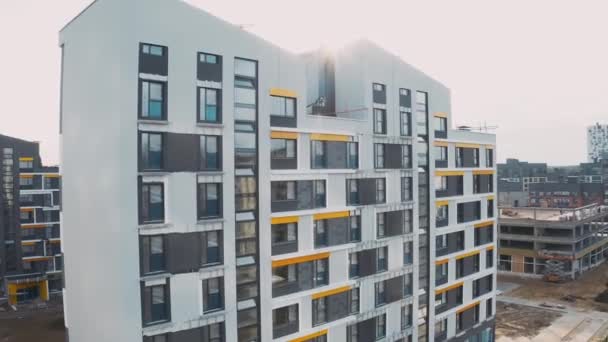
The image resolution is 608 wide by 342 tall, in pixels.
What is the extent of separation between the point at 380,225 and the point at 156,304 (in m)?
17.6

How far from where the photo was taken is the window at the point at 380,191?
33.5 meters

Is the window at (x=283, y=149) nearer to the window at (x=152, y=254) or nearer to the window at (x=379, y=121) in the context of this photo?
the window at (x=379, y=121)

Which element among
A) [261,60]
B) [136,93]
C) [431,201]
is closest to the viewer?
[136,93]

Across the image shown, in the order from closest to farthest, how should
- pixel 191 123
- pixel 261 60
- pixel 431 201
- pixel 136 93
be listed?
pixel 136 93, pixel 191 123, pixel 261 60, pixel 431 201

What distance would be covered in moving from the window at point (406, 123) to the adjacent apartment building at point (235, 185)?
0.45 feet

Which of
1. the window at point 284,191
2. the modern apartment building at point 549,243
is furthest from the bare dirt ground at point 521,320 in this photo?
the window at point 284,191

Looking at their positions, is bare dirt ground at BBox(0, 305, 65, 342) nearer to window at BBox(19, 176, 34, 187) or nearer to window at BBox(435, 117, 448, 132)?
window at BBox(19, 176, 34, 187)

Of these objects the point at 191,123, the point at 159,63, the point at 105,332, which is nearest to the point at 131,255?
the point at 105,332

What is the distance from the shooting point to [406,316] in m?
35.8

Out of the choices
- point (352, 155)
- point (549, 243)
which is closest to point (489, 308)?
point (352, 155)

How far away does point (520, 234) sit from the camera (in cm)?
8106

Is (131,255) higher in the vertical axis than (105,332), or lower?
higher

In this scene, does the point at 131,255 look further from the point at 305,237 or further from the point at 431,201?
the point at 431,201

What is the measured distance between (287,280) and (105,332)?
429 inches
